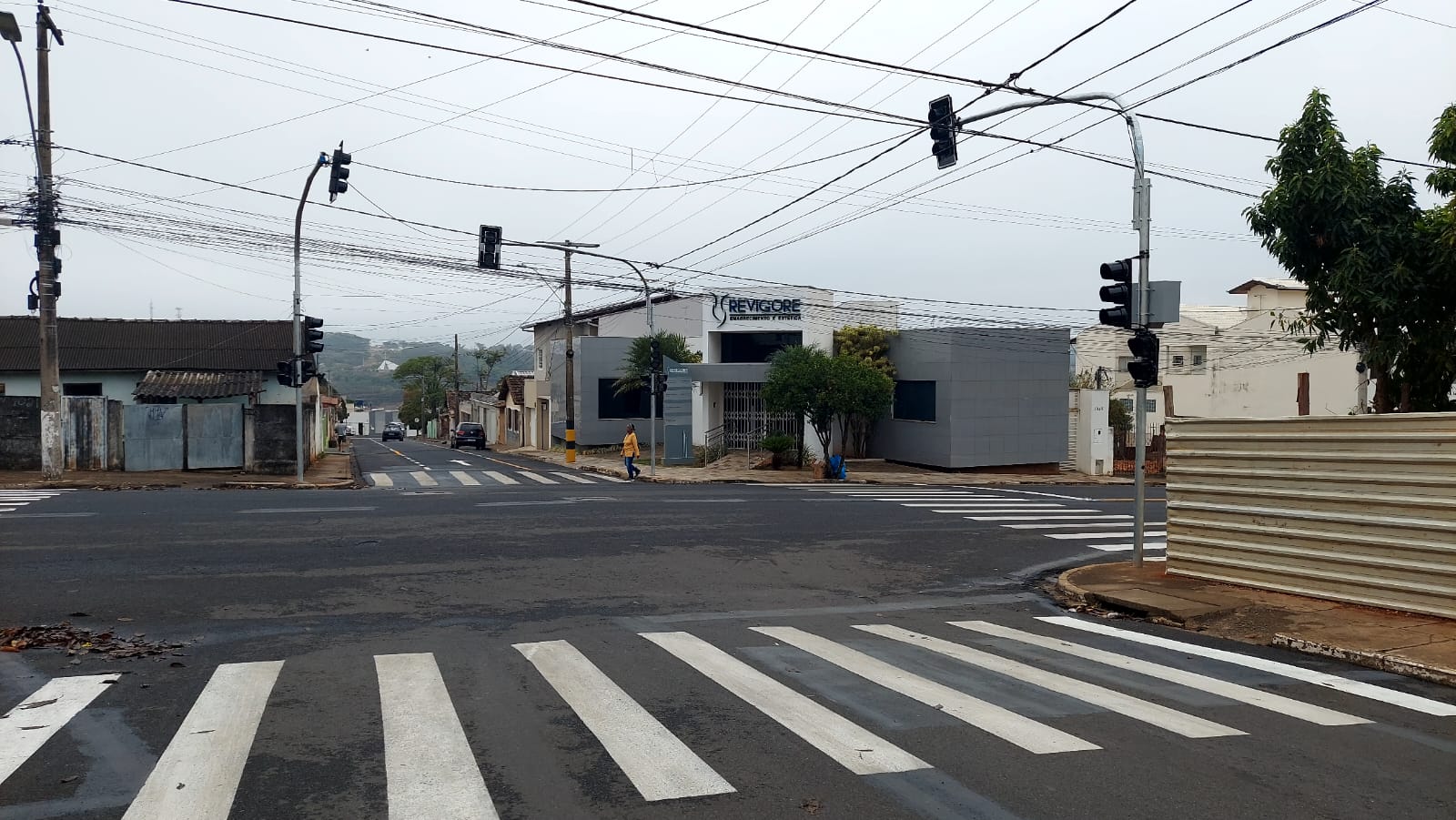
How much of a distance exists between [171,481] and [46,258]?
20.9 ft

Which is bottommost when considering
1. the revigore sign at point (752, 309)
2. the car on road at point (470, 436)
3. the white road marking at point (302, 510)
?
the white road marking at point (302, 510)

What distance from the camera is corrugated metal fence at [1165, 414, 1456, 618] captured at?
10.3 metres

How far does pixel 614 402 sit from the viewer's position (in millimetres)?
51844

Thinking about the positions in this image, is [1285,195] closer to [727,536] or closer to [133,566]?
[727,536]

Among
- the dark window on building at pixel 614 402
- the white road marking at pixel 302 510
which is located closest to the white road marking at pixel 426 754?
the white road marking at pixel 302 510

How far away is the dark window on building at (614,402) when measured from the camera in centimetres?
5166

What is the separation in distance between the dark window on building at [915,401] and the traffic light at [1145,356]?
22.7 metres

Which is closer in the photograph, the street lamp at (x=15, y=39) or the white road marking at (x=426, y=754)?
the white road marking at (x=426, y=754)

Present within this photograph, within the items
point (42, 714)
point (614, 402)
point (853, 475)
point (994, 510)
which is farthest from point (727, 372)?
point (42, 714)

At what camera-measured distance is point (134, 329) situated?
38.5 meters

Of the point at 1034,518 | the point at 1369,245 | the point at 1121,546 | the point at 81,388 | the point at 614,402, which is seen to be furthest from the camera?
the point at 614,402

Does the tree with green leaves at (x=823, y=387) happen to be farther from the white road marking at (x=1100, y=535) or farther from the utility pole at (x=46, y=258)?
the utility pole at (x=46, y=258)

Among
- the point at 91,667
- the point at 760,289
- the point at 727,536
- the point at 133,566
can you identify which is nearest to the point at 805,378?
the point at 760,289

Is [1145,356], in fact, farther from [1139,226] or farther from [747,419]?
[747,419]
